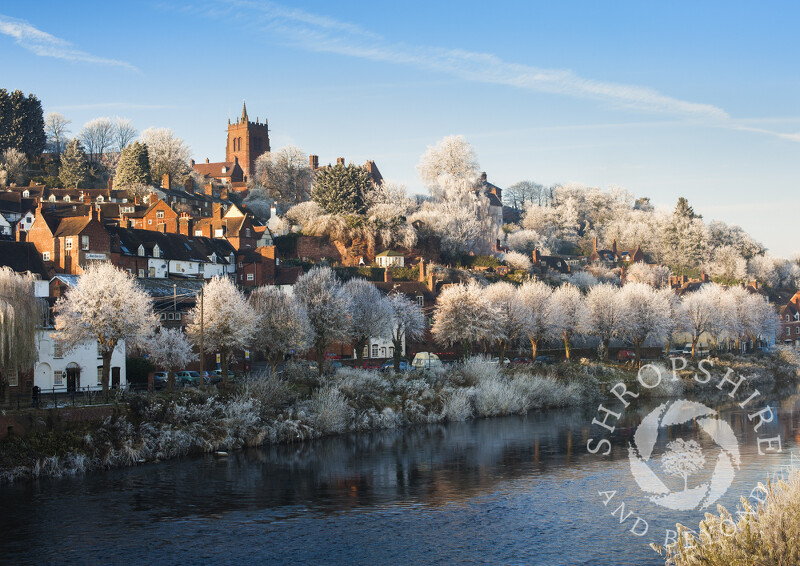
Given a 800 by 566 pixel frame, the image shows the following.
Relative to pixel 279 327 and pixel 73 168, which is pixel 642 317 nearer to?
pixel 279 327

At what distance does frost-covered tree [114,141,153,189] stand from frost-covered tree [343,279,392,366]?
6307 cm

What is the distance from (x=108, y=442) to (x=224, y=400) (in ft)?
26.7

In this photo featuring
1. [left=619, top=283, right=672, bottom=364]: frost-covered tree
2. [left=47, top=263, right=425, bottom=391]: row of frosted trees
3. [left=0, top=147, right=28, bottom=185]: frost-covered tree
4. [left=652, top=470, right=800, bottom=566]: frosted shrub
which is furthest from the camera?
[left=0, top=147, right=28, bottom=185]: frost-covered tree

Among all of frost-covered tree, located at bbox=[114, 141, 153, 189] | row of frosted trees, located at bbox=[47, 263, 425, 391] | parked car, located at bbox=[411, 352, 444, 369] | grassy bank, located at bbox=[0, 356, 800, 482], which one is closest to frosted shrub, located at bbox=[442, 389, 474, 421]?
grassy bank, located at bbox=[0, 356, 800, 482]

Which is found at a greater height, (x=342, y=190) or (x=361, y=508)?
(x=342, y=190)

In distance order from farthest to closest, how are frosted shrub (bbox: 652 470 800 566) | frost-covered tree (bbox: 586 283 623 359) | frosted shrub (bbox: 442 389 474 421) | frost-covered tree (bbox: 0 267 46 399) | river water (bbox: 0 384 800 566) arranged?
frost-covered tree (bbox: 586 283 623 359) → frosted shrub (bbox: 442 389 474 421) → frost-covered tree (bbox: 0 267 46 399) → river water (bbox: 0 384 800 566) → frosted shrub (bbox: 652 470 800 566)

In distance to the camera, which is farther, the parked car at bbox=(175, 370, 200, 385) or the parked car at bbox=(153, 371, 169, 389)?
the parked car at bbox=(175, 370, 200, 385)

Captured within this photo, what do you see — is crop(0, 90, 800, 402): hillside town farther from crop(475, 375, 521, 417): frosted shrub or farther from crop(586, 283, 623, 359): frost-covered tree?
crop(475, 375, 521, 417): frosted shrub

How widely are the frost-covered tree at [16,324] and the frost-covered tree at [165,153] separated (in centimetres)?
9209

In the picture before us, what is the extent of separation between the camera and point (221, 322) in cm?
5156

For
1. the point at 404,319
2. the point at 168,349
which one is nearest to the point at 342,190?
the point at 404,319

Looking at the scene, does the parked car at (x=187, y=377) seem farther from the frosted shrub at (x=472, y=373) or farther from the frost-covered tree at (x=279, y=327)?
the frosted shrub at (x=472, y=373)

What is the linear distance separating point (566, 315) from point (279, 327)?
34.9 m

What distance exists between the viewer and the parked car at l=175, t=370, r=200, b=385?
53250 millimetres
